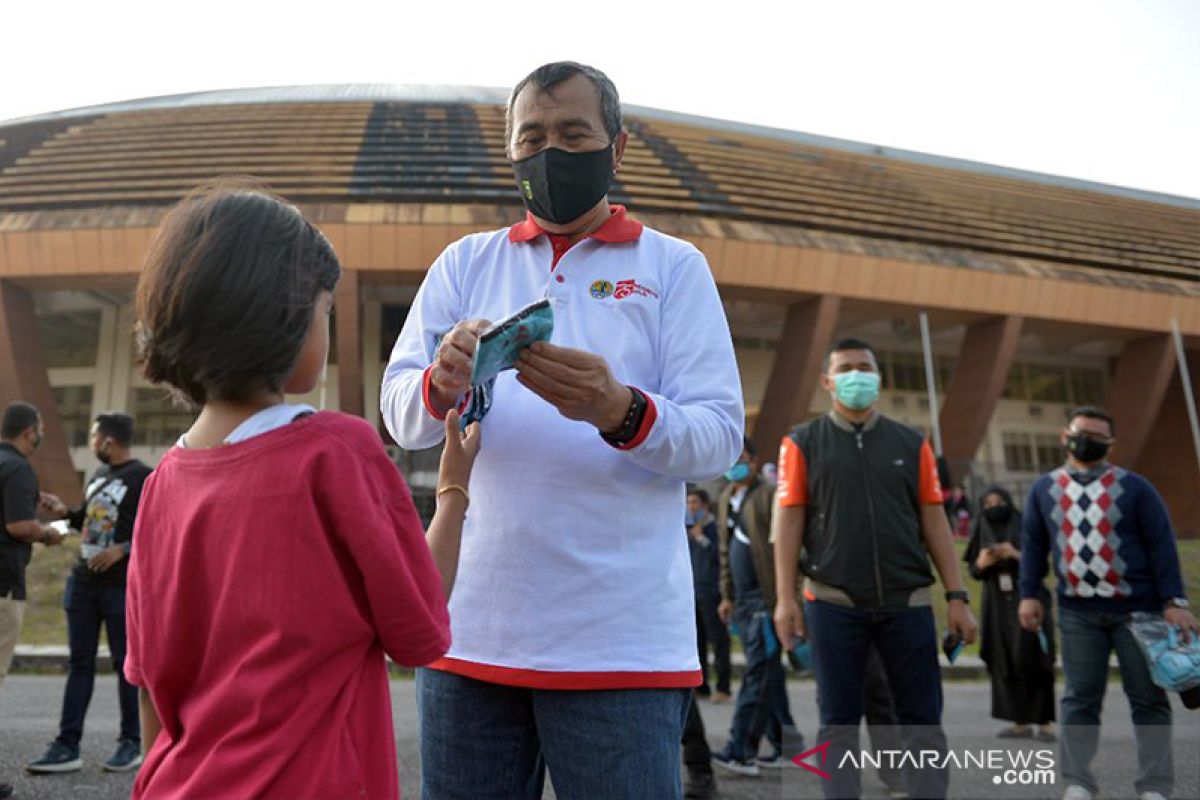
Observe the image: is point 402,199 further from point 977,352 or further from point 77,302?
point 977,352

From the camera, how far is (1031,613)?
15.8 feet

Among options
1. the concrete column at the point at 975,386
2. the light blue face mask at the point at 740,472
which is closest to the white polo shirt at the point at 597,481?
the light blue face mask at the point at 740,472

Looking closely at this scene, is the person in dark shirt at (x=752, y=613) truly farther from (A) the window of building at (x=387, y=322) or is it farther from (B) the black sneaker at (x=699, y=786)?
(A) the window of building at (x=387, y=322)

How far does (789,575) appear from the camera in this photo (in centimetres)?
401

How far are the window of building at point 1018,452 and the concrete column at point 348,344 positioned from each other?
21.9 metres

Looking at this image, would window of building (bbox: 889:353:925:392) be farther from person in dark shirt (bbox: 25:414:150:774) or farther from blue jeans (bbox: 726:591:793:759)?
person in dark shirt (bbox: 25:414:150:774)

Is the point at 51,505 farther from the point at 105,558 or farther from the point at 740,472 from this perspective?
the point at 740,472

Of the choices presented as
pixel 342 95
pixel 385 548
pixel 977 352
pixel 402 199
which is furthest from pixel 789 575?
pixel 342 95

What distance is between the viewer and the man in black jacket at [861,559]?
3545 millimetres

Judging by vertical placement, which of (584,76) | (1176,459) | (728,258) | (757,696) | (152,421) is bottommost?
(1176,459)

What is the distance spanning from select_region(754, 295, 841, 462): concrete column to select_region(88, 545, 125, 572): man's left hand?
19825 millimetres

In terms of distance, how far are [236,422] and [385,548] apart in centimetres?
34

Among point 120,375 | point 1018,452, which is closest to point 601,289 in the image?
point 120,375

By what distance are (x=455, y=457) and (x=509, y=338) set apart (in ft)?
0.99
